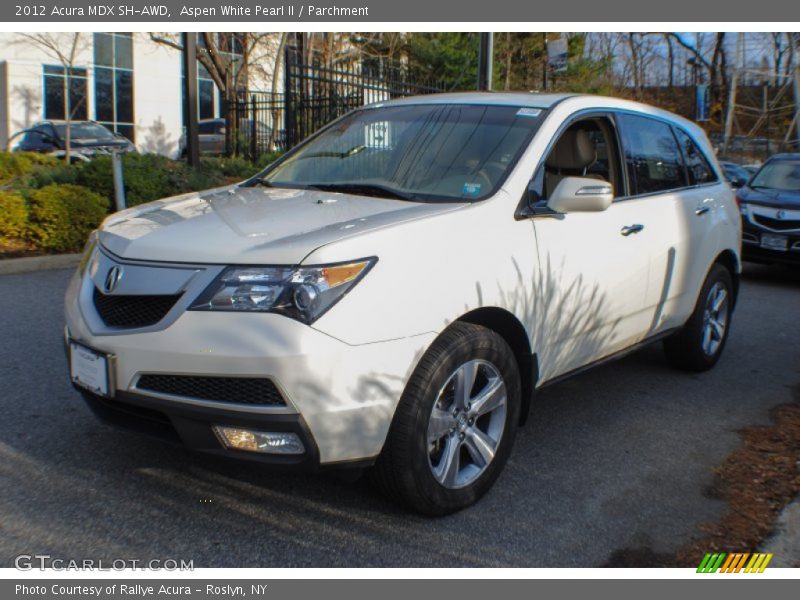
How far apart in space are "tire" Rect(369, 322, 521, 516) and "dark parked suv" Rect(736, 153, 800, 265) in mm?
8130

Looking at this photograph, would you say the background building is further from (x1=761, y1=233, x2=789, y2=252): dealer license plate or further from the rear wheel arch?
the rear wheel arch

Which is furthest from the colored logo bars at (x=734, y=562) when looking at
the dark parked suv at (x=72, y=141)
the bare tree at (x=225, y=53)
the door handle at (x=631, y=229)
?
the bare tree at (x=225, y=53)

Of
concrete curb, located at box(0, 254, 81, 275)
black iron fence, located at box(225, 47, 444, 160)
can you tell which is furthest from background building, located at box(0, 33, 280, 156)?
concrete curb, located at box(0, 254, 81, 275)

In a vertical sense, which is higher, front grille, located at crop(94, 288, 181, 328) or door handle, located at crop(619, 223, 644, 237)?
door handle, located at crop(619, 223, 644, 237)

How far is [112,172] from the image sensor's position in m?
10.2

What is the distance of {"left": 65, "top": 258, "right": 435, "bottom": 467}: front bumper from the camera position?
2.95 m

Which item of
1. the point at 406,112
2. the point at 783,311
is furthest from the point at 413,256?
the point at 783,311

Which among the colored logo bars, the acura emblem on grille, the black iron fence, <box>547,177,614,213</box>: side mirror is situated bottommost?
the colored logo bars

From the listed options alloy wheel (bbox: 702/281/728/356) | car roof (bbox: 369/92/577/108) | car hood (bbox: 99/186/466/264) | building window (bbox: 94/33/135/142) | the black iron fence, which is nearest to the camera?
car hood (bbox: 99/186/466/264)

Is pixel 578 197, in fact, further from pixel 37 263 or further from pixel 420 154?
pixel 37 263

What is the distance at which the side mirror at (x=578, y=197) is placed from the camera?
13.0 ft

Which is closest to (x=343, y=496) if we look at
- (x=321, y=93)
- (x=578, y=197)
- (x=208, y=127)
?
(x=578, y=197)

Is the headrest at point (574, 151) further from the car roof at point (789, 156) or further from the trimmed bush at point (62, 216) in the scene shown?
the car roof at point (789, 156)

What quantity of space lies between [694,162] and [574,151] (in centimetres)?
159
